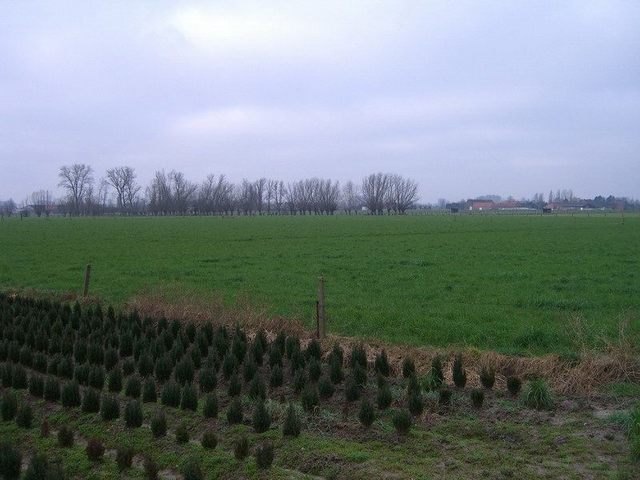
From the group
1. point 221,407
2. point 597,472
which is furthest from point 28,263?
point 597,472

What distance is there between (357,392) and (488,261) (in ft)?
64.8

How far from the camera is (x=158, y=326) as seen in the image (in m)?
11.2

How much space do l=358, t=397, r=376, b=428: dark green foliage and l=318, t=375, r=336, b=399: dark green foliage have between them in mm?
930

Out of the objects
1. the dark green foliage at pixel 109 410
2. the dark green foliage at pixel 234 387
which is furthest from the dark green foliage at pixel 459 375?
the dark green foliage at pixel 109 410

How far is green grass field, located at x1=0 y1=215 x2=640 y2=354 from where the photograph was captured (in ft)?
40.1

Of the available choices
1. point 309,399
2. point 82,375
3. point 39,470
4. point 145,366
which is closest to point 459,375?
point 309,399

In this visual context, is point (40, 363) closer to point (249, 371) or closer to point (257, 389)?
point (249, 371)

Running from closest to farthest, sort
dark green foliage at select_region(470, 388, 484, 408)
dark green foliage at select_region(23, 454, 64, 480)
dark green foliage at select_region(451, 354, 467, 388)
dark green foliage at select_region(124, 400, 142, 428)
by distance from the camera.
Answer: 1. dark green foliage at select_region(23, 454, 64, 480)
2. dark green foliage at select_region(124, 400, 142, 428)
3. dark green foliage at select_region(470, 388, 484, 408)
4. dark green foliage at select_region(451, 354, 467, 388)

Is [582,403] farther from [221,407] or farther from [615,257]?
[615,257]

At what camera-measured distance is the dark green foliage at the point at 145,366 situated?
860 cm

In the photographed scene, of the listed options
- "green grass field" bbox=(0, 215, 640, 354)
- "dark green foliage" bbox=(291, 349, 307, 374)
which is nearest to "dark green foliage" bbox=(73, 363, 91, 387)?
"dark green foliage" bbox=(291, 349, 307, 374)

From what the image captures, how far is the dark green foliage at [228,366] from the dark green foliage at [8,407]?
8.59 feet

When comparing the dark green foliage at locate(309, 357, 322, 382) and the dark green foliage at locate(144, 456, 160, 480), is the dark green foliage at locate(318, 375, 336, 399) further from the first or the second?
the dark green foliage at locate(144, 456, 160, 480)

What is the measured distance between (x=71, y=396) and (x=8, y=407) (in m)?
0.69
